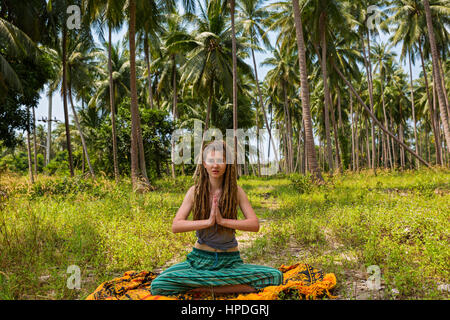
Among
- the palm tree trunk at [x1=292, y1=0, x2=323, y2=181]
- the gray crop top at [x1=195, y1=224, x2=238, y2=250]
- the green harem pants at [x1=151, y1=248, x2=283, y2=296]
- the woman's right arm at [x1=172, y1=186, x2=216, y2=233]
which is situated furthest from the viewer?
the palm tree trunk at [x1=292, y1=0, x2=323, y2=181]

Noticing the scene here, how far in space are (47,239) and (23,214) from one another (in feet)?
3.47

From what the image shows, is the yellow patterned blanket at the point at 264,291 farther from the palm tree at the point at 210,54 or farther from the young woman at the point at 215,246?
the palm tree at the point at 210,54

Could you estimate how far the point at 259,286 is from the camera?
2.85 meters

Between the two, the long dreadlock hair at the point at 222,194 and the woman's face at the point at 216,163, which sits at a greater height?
the woman's face at the point at 216,163

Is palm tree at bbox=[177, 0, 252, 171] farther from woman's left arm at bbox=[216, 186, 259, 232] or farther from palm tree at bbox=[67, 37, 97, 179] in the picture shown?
woman's left arm at bbox=[216, 186, 259, 232]

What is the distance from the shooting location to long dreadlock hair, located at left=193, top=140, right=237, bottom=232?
9.27ft

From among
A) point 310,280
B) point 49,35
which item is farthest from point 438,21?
point 49,35

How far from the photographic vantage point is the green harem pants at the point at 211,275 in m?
2.75

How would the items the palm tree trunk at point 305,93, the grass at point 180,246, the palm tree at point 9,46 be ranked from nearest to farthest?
the grass at point 180,246, the palm tree at point 9,46, the palm tree trunk at point 305,93

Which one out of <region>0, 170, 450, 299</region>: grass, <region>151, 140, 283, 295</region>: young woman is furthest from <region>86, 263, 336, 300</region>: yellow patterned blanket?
<region>0, 170, 450, 299</region>: grass

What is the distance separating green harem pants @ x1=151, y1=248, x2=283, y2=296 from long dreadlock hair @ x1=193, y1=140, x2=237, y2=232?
32cm

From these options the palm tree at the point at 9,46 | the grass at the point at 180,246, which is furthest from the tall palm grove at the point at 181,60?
the grass at the point at 180,246

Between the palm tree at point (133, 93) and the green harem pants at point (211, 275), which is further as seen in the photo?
the palm tree at point (133, 93)

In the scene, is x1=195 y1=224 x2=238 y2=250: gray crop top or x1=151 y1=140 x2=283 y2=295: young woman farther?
x1=195 y1=224 x2=238 y2=250: gray crop top
